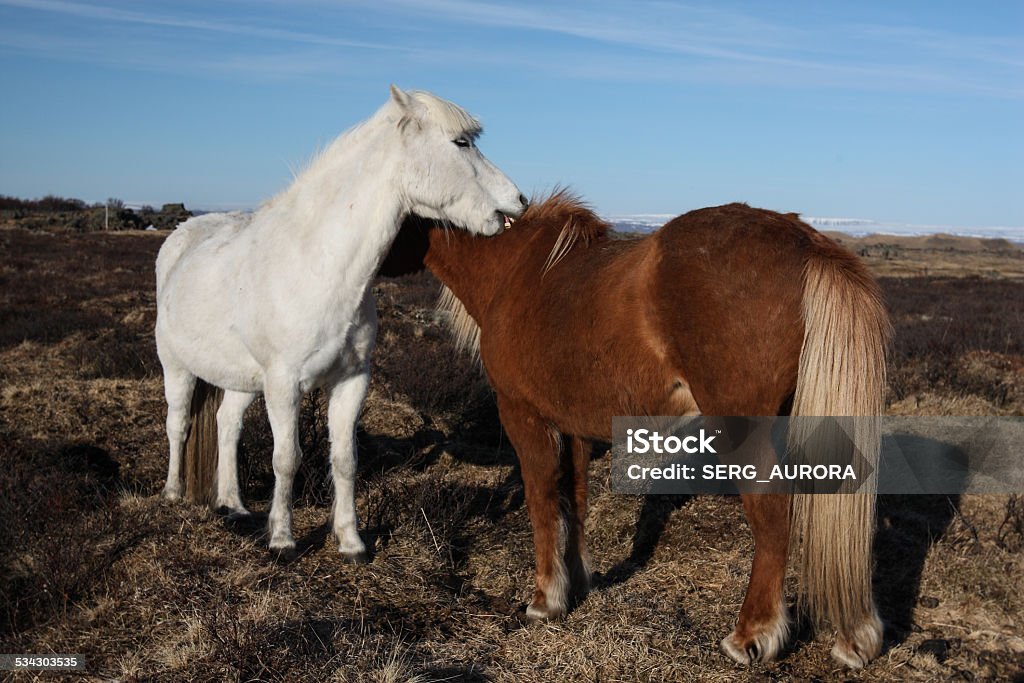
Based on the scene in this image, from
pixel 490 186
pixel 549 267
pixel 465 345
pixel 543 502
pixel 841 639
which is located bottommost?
→ pixel 841 639

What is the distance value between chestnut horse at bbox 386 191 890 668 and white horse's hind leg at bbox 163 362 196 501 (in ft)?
7.38

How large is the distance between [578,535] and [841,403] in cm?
157

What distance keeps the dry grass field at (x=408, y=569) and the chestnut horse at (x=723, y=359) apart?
387 millimetres

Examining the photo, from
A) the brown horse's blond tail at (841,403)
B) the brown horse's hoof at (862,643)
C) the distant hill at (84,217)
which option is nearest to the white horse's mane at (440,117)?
the brown horse's blond tail at (841,403)

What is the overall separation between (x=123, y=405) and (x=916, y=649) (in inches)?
235

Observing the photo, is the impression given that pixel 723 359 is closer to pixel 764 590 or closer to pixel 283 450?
pixel 764 590

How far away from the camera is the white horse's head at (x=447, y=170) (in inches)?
145

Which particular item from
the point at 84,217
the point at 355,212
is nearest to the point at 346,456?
the point at 355,212

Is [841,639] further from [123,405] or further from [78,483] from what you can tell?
[123,405]

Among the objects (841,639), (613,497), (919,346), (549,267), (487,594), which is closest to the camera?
(841,639)

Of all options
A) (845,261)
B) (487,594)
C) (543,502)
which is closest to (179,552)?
(487,594)

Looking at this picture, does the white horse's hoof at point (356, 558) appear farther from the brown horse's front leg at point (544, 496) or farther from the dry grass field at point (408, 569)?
the brown horse's front leg at point (544, 496)

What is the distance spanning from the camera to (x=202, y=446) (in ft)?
Answer: 16.0

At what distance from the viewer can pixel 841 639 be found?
311cm
